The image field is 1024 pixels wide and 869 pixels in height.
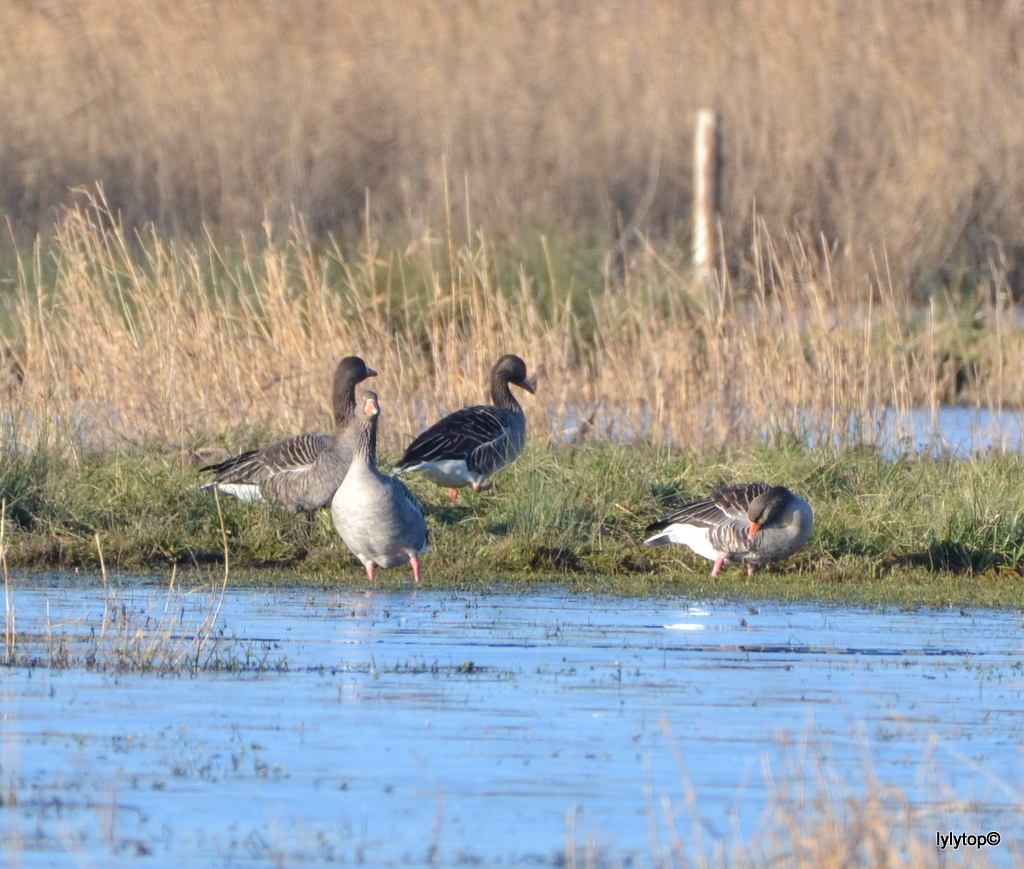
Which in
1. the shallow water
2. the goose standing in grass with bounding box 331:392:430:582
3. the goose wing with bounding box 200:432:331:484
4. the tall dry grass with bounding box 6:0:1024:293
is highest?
the shallow water

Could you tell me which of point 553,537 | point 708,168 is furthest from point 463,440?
point 708,168

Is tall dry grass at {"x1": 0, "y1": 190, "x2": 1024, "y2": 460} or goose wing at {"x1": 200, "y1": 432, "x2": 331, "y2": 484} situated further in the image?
tall dry grass at {"x1": 0, "y1": 190, "x2": 1024, "y2": 460}

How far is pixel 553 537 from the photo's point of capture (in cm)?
1180

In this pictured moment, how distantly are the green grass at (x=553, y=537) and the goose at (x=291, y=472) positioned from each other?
111mm

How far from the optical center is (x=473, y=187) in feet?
74.4

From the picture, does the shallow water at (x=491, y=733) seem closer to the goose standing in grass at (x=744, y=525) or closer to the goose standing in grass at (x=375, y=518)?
the goose standing in grass at (x=375, y=518)

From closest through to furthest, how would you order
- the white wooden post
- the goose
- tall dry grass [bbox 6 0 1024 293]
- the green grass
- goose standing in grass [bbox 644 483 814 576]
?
1. goose standing in grass [bbox 644 483 814 576]
2. the green grass
3. the goose
4. the white wooden post
5. tall dry grass [bbox 6 0 1024 293]

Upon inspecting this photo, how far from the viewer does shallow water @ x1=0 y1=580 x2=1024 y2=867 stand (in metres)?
5.71

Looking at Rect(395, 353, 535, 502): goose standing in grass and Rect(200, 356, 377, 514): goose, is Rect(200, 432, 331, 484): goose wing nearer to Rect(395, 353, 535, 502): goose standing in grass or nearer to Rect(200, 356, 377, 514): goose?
Rect(200, 356, 377, 514): goose

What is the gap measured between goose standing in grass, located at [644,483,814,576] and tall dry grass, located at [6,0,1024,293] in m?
10.6

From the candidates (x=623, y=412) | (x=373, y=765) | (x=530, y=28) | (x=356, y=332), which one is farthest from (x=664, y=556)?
(x=530, y=28)

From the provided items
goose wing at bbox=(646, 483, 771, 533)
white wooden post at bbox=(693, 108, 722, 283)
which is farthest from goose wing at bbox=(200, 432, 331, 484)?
white wooden post at bbox=(693, 108, 722, 283)

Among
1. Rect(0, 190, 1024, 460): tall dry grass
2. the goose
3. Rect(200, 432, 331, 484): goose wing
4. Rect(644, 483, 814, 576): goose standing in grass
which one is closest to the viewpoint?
Rect(644, 483, 814, 576): goose standing in grass

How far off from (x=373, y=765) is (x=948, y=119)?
19148 millimetres
